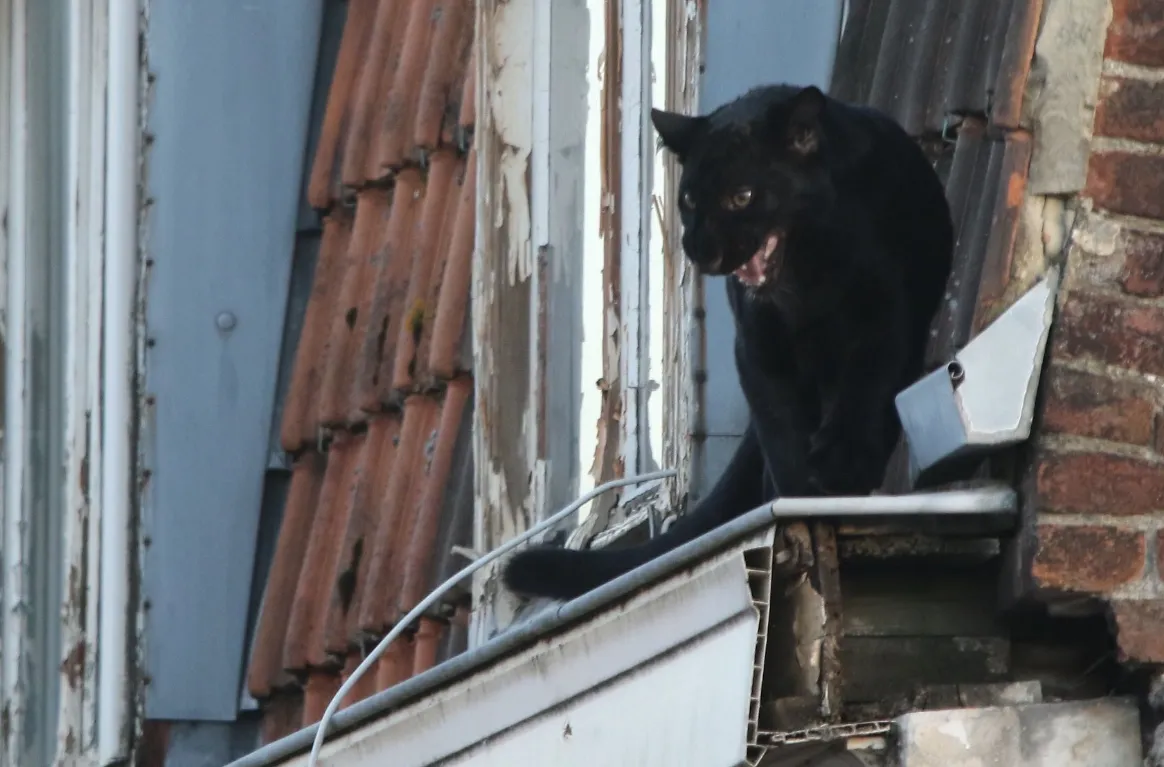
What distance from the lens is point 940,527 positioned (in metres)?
3.16

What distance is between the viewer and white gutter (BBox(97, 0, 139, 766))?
6117 millimetres

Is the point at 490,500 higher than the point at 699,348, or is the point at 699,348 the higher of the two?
the point at 699,348

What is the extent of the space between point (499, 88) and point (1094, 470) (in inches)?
86.0

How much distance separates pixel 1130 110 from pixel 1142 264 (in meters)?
0.19

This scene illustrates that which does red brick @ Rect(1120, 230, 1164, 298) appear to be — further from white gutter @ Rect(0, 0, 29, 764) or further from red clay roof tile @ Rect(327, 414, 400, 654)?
white gutter @ Rect(0, 0, 29, 764)

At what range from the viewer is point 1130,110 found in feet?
10.6

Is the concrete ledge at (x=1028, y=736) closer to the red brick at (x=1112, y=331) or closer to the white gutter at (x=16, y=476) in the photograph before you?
the red brick at (x=1112, y=331)

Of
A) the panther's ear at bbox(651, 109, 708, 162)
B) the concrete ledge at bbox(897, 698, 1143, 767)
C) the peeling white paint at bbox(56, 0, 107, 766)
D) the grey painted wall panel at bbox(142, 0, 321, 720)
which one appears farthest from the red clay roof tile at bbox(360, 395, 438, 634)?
the concrete ledge at bbox(897, 698, 1143, 767)

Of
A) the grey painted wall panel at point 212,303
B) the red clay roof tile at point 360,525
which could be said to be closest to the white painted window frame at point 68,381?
the grey painted wall panel at point 212,303

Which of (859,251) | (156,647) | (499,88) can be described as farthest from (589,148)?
(156,647)

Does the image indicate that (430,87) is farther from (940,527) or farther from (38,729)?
(940,527)

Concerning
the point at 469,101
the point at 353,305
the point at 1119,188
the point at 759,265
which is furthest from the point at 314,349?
the point at 1119,188

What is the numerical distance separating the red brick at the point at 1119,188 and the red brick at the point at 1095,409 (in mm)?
217

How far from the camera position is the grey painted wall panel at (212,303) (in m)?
6.07
